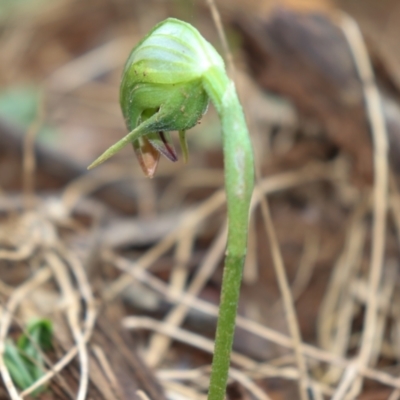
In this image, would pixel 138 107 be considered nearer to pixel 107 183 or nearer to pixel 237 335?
Result: pixel 237 335

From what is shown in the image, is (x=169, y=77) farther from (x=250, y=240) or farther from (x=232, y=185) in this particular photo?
(x=250, y=240)

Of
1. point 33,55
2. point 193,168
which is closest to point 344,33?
point 193,168

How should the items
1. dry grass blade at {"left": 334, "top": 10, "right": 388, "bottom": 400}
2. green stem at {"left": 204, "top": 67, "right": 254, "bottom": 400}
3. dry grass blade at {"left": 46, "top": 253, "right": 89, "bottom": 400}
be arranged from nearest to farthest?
green stem at {"left": 204, "top": 67, "right": 254, "bottom": 400}, dry grass blade at {"left": 46, "top": 253, "right": 89, "bottom": 400}, dry grass blade at {"left": 334, "top": 10, "right": 388, "bottom": 400}

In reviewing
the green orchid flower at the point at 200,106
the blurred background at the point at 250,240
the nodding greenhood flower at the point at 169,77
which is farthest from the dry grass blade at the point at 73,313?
the nodding greenhood flower at the point at 169,77

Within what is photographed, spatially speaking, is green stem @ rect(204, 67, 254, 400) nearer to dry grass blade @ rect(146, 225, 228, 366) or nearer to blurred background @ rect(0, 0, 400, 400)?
blurred background @ rect(0, 0, 400, 400)

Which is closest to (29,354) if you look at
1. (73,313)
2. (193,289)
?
(73,313)

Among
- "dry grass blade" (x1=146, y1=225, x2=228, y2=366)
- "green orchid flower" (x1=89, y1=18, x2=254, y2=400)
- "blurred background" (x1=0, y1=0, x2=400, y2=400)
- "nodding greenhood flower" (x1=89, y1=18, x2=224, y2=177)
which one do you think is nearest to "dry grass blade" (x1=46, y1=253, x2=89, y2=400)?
"blurred background" (x1=0, y1=0, x2=400, y2=400)
